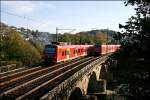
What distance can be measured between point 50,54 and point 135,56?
30.7m

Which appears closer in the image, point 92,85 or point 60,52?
point 60,52

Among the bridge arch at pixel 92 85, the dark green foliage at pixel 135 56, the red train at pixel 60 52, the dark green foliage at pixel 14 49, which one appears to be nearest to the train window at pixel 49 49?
the red train at pixel 60 52

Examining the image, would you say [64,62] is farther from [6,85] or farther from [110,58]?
[110,58]

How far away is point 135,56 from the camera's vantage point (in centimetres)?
1616

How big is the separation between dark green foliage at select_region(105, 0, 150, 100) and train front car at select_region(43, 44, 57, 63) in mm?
28796

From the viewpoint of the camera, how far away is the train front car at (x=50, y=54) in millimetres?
46156

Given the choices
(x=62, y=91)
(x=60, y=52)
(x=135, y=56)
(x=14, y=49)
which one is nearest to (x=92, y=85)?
(x=60, y=52)

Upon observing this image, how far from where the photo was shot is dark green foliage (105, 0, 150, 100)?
51.6ft

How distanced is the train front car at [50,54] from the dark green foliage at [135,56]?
28796 millimetres

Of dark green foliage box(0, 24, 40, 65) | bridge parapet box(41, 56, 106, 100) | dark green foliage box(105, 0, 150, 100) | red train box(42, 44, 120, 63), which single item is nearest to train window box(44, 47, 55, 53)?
red train box(42, 44, 120, 63)

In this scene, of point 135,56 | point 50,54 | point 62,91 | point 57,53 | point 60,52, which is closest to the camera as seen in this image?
point 135,56

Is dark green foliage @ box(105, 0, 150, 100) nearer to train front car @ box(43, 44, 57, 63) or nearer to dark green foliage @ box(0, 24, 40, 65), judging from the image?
train front car @ box(43, 44, 57, 63)

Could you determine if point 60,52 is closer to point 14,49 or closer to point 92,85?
→ point 92,85

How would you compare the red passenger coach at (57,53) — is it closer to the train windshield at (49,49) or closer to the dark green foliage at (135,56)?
the train windshield at (49,49)
